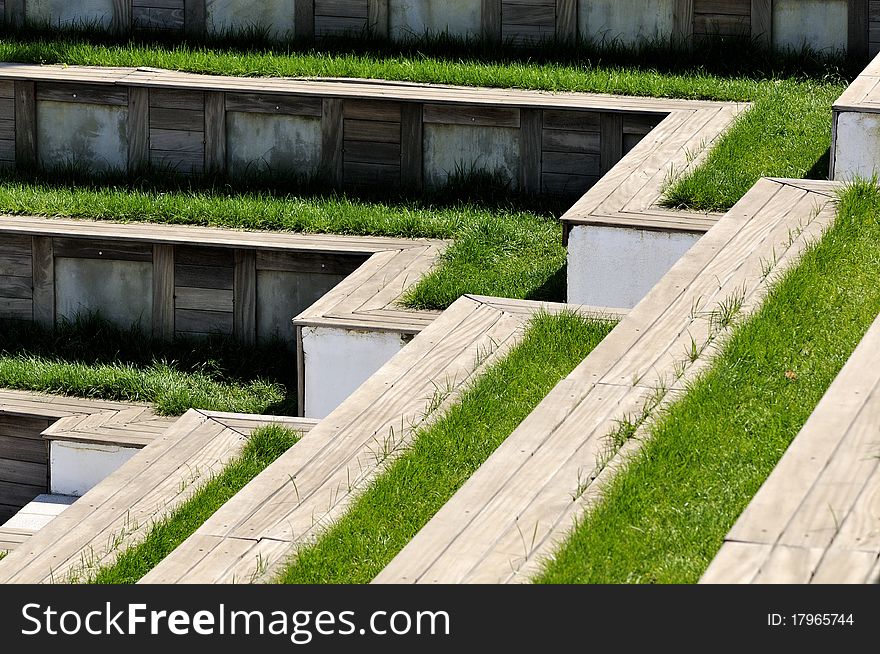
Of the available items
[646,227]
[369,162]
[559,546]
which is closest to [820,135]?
[646,227]

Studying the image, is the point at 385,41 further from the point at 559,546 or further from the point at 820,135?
the point at 559,546

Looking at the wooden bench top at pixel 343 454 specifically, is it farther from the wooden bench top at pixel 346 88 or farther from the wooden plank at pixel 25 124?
the wooden plank at pixel 25 124

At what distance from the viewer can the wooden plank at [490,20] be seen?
877cm

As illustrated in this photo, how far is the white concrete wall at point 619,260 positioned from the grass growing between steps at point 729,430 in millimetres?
851

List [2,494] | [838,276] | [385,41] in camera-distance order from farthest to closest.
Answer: [385,41]
[2,494]
[838,276]

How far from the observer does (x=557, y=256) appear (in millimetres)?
6773

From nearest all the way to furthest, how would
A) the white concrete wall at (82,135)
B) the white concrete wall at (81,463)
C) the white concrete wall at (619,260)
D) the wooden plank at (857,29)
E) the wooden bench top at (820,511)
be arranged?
the wooden bench top at (820,511)
the white concrete wall at (619,260)
the white concrete wall at (81,463)
the wooden plank at (857,29)
the white concrete wall at (82,135)

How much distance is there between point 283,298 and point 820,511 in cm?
452

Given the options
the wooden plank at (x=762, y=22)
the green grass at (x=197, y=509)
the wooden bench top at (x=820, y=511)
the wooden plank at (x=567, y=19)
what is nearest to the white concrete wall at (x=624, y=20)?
the wooden plank at (x=567, y=19)

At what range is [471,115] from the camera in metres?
7.72

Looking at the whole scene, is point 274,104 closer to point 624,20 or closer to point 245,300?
point 245,300

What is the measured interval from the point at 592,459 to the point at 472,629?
895 mm

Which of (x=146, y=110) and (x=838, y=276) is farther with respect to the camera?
(x=146, y=110)

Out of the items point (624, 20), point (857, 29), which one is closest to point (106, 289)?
point (624, 20)
